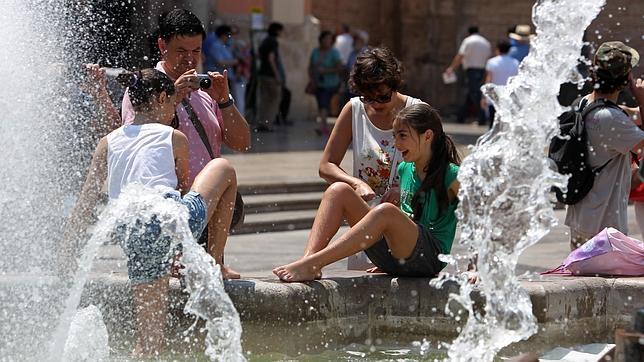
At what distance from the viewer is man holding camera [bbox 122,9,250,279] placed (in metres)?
6.23

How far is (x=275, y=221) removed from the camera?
1195cm

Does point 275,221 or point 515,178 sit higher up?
point 515,178

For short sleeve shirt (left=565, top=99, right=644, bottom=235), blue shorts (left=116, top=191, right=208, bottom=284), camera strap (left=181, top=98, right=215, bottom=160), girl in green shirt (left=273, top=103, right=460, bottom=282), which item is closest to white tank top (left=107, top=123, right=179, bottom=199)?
blue shorts (left=116, top=191, right=208, bottom=284)

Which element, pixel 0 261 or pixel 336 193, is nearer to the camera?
pixel 336 193

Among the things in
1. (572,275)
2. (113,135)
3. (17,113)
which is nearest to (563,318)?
(572,275)

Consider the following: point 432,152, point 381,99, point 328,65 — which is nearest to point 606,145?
point 432,152

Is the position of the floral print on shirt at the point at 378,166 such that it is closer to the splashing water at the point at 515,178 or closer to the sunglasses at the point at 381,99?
the sunglasses at the point at 381,99

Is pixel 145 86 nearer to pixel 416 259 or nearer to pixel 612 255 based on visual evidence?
pixel 416 259

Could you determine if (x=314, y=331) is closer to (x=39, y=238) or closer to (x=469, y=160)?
(x=469, y=160)

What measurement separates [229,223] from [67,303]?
79 cm

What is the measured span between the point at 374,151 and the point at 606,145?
1184 mm

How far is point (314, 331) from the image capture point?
19.4 feet

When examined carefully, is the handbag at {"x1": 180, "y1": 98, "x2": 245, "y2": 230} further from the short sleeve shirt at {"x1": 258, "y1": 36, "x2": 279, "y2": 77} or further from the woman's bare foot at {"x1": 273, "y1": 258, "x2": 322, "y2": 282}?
the short sleeve shirt at {"x1": 258, "y1": 36, "x2": 279, "y2": 77}

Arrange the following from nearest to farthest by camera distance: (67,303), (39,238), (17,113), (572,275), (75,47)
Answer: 1. (67,303)
2. (572,275)
3. (39,238)
4. (17,113)
5. (75,47)
